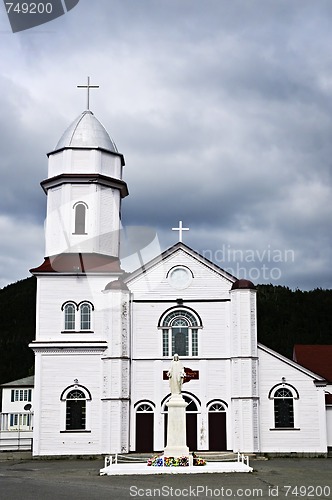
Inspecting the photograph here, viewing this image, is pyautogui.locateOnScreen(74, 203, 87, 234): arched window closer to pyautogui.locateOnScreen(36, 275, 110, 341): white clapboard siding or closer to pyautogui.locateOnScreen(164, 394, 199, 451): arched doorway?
pyautogui.locateOnScreen(36, 275, 110, 341): white clapboard siding

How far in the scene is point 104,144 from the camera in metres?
36.0

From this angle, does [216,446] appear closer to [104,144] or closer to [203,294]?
[203,294]

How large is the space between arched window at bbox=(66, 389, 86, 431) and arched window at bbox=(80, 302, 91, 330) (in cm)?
299

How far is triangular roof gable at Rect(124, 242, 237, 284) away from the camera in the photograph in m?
33.4

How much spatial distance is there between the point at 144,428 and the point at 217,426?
329cm

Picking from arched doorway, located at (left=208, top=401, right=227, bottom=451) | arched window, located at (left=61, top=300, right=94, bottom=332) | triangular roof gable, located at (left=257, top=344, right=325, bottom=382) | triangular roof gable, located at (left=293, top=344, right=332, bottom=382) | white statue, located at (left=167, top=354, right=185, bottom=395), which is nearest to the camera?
white statue, located at (left=167, top=354, right=185, bottom=395)

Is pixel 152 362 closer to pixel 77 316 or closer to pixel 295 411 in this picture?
pixel 77 316

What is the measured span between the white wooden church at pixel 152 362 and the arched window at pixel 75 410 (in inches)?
1.8

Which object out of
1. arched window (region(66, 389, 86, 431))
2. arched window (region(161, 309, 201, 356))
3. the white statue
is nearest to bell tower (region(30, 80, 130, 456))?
arched window (region(66, 389, 86, 431))

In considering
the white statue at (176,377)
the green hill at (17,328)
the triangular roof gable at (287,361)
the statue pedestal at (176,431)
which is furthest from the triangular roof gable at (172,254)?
the green hill at (17,328)

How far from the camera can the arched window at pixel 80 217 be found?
34.7m

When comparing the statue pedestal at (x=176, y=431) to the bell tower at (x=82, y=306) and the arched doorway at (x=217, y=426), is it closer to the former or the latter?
the bell tower at (x=82, y=306)

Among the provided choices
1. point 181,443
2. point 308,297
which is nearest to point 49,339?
point 181,443

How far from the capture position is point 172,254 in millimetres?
33562
